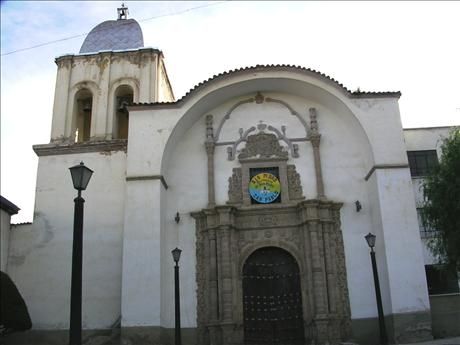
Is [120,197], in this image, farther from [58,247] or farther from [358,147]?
[358,147]

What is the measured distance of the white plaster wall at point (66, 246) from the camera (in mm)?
14969

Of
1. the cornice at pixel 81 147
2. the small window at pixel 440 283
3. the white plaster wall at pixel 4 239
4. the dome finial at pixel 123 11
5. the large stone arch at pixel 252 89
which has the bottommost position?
the small window at pixel 440 283

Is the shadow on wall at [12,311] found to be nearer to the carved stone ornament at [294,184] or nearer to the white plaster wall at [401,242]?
the carved stone ornament at [294,184]

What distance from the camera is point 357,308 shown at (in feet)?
47.2

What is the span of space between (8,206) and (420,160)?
12.1 m

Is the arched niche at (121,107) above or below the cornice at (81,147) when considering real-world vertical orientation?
above

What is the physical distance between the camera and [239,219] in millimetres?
15383

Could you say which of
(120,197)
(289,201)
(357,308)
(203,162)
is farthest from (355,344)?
(120,197)

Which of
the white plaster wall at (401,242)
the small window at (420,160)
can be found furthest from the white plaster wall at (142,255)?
the small window at (420,160)

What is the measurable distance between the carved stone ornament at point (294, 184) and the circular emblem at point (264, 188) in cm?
35

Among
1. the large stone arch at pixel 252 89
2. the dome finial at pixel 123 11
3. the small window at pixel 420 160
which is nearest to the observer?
the large stone arch at pixel 252 89

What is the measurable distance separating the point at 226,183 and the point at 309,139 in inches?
112

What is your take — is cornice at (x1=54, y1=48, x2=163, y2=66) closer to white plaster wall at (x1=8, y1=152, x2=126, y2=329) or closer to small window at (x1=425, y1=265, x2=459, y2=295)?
white plaster wall at (x1=8, y1=152, x2=126, y2=329)

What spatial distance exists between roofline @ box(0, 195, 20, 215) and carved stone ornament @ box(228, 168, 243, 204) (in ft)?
19.2
